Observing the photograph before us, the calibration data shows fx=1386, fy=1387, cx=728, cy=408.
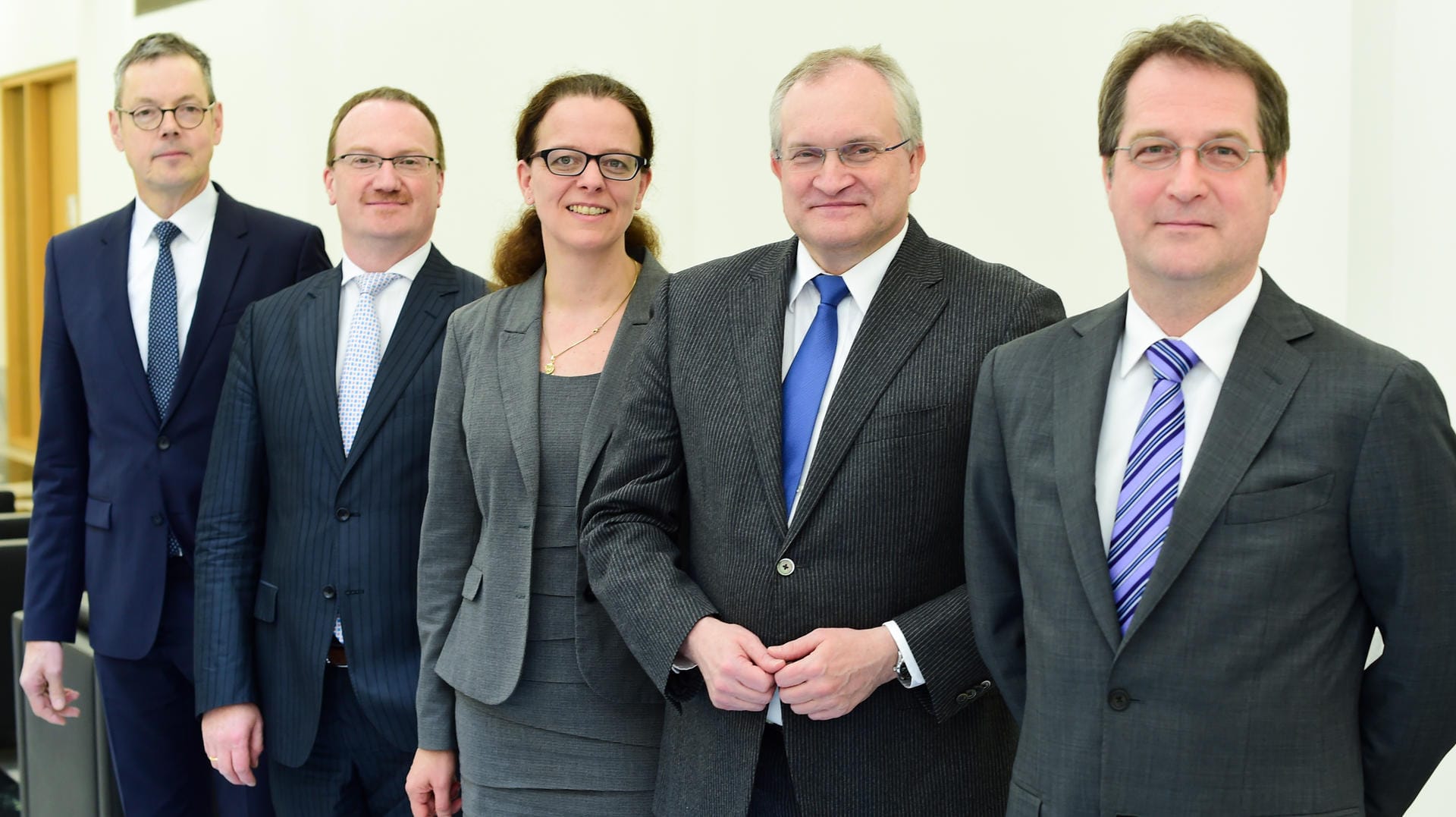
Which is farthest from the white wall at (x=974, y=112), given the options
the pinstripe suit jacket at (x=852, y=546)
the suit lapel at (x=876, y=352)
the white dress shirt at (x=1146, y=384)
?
the white dress shirt at (x=1146, y=384)

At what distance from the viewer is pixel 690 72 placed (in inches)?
199

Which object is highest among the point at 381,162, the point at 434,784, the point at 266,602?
the point at 381,162

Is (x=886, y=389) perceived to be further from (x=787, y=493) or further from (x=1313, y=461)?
(x=1313, y=461)

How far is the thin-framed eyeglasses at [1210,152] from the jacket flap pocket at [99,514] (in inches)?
97.1

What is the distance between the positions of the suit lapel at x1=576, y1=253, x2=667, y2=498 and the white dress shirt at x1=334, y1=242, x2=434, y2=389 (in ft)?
1.91

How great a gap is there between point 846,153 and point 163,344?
6.04 feet

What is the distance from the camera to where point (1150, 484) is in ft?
5.48

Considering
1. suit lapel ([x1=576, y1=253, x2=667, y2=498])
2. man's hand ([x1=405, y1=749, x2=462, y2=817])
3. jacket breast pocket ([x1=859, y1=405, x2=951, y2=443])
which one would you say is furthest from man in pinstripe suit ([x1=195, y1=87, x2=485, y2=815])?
jacket breast pocket ([x1=859, y1=405, x2=951, y2=443])

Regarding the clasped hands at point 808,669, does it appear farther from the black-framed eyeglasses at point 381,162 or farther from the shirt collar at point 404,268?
the black-framed eyeglasses at point 381,162

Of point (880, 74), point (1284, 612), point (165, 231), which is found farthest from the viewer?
point (165, 231)

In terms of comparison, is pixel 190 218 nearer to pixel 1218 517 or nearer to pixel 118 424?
pixel 118 424

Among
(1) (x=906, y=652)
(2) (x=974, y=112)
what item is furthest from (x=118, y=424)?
(2) (x=974, y=112)

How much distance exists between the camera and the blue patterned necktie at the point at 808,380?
6.72 feet

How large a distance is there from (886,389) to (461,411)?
888 millimetres
